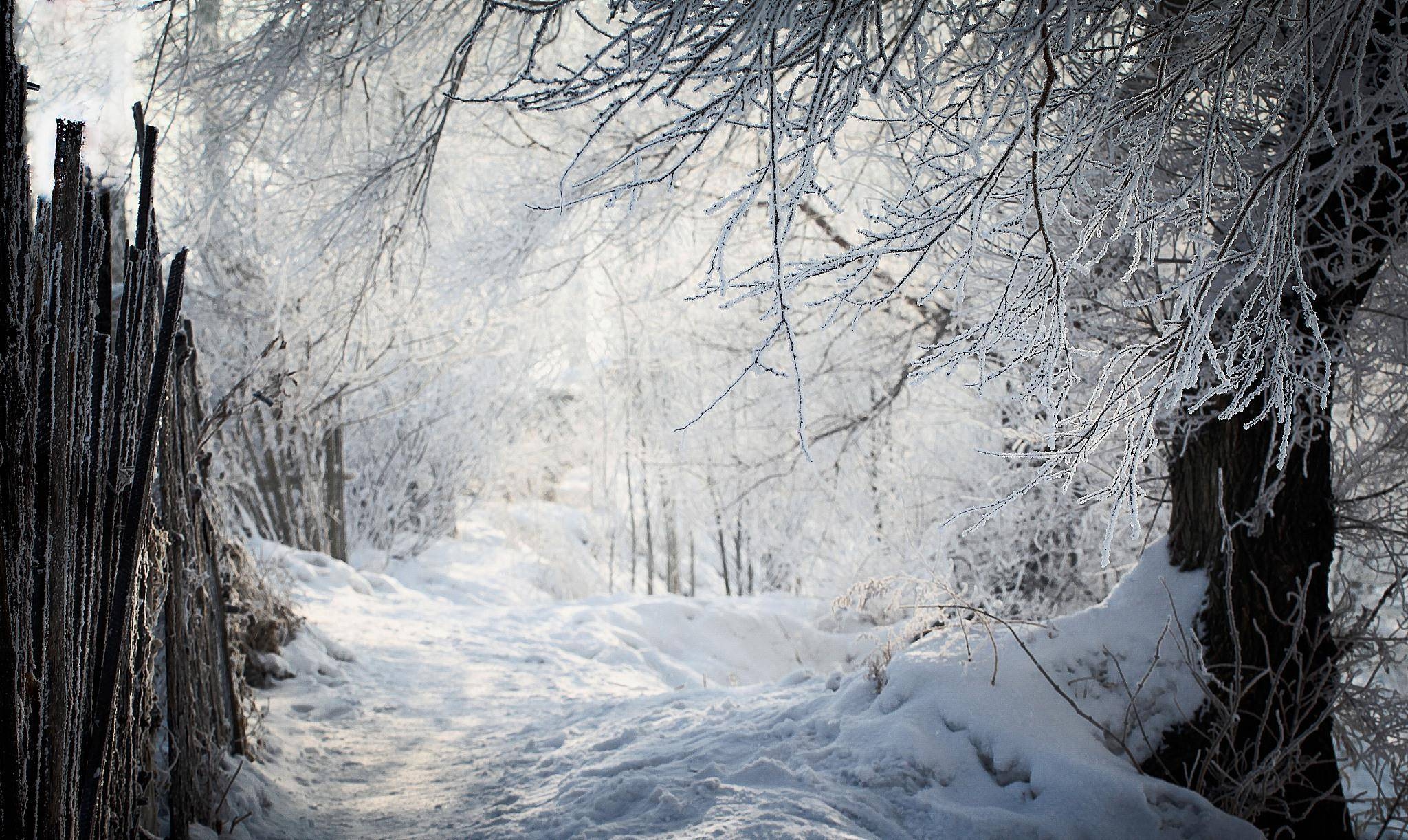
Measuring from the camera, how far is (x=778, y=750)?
2.94 m

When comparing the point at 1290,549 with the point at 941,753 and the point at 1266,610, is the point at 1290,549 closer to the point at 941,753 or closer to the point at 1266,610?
the point at 1266,610

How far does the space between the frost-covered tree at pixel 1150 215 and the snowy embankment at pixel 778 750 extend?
30 cm

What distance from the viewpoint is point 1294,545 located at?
120 inches

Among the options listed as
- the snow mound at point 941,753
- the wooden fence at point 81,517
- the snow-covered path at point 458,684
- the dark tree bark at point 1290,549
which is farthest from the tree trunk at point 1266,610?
the wooden fence at point 81,517

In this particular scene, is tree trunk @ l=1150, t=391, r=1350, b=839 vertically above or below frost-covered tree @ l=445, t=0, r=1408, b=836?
below

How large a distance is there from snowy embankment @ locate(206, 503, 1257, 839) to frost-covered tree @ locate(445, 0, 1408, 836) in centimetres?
30

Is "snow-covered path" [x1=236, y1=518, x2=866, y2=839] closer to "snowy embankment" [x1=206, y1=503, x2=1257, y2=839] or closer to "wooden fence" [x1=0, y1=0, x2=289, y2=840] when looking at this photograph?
"snowy embankment" [x1=206, y1=503, x2=1257, y2=839]

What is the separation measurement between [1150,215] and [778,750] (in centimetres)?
218

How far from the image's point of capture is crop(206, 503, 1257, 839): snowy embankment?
248 centimetres

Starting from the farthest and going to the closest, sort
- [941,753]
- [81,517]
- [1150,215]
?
[941,753], [1150,215], [81,517]

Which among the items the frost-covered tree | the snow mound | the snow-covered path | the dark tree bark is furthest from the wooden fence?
the dark tree bark

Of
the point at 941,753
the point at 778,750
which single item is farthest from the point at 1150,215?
the point at 778,750

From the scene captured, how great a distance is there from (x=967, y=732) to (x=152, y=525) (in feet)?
8.81

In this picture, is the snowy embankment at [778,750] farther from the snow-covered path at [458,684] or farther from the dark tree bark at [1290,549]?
the dark tree bark at [1290,549]
